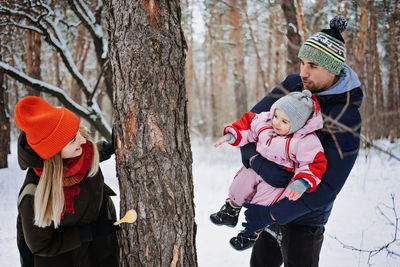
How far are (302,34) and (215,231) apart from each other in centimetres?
468

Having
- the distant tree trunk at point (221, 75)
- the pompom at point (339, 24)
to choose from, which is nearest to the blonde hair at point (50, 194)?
the pompom at point (339, 24)

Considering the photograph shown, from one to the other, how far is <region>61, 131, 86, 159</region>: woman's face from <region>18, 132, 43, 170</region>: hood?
13 centimetres

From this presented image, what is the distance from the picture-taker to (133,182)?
1.53 metres

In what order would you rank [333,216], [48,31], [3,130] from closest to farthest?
[333,216] → [48,31] → [3,130]

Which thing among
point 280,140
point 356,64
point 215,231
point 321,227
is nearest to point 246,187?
point 280,140

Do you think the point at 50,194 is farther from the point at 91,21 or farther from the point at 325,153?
the point at 91,21

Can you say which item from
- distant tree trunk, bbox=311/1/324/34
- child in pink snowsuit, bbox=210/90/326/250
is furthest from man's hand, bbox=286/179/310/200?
distant tree trunk, bbox=311/1/324/34

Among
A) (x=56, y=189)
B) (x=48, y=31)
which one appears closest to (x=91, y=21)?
(x=48, y=31)

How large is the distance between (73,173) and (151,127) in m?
0.62

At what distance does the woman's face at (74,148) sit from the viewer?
1.59 m

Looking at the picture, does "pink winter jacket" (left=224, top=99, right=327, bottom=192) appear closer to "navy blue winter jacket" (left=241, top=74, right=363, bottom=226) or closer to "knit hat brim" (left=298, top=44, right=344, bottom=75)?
"navy blue winter jacket" (left=241, top=74, right=363, bottom=226)

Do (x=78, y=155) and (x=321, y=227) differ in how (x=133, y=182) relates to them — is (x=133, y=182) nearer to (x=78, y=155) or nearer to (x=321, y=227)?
(x=78, y=155)

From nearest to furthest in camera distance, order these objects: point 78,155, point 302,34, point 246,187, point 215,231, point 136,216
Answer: point 136,216
point 78,155
point 246,187
point 215,231
point 302,34

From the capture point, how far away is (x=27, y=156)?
148cm
